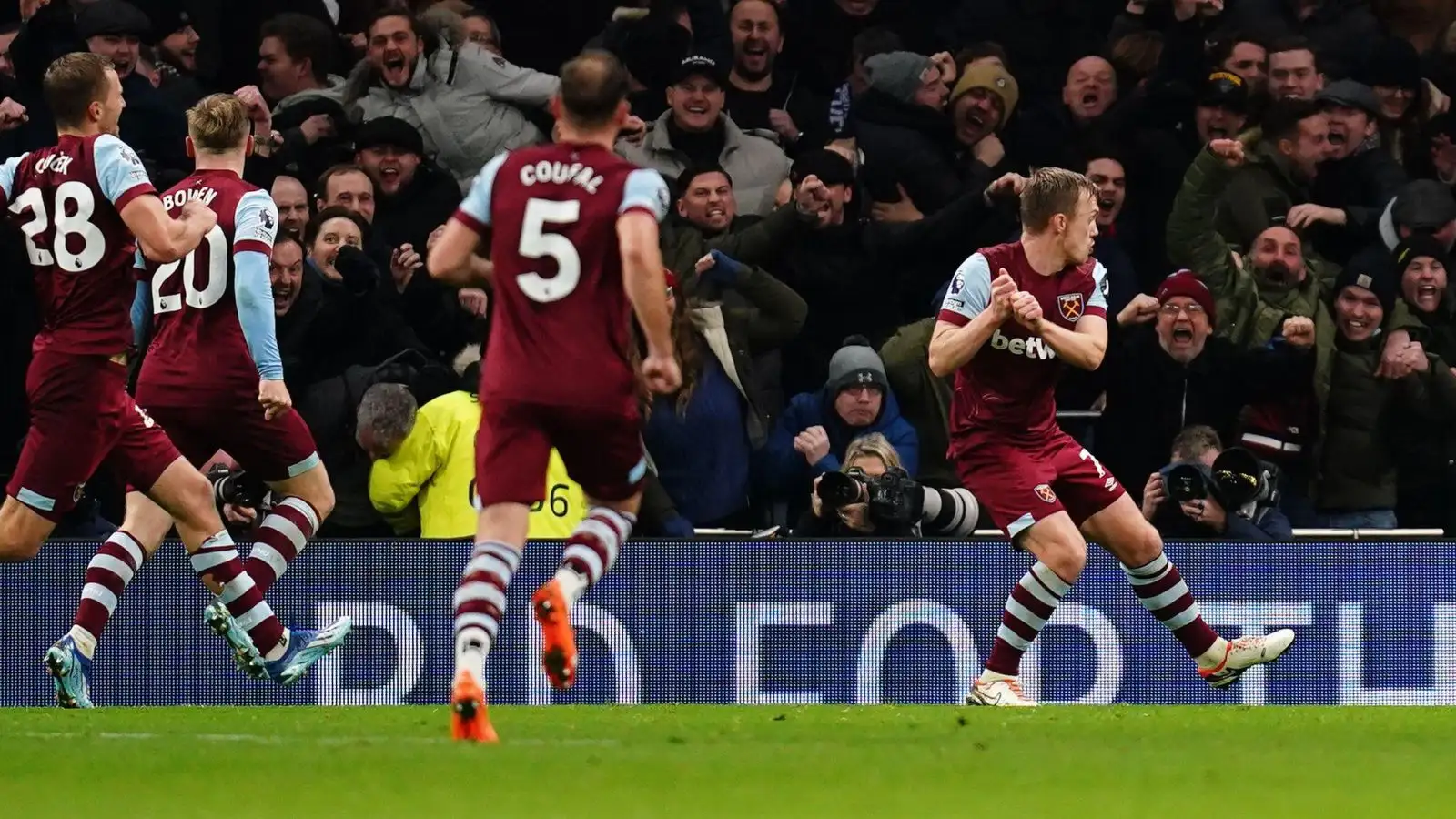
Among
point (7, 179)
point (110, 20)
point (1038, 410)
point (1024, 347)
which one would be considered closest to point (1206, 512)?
point (1038, 410)

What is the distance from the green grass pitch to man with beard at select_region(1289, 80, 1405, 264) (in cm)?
475

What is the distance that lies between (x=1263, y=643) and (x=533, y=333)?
393cm

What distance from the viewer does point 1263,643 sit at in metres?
10.3

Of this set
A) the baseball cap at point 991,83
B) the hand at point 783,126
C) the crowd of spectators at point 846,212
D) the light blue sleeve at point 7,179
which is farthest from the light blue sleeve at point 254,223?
the baseball cap at point 991,83

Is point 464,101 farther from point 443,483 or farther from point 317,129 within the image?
point 443,483

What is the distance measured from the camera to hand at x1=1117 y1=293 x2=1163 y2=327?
12367 mm

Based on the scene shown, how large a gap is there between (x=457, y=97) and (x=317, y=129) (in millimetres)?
777

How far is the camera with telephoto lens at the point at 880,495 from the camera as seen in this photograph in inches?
460

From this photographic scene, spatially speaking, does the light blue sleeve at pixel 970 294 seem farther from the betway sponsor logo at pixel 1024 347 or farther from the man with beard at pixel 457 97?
the man with beard at pixel 457 97

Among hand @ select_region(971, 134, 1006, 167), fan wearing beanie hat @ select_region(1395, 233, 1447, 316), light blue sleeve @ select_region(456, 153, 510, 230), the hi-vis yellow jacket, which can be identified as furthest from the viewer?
hand @ select_region(971, 134, 1006, 167)

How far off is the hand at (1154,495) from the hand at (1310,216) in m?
2.33

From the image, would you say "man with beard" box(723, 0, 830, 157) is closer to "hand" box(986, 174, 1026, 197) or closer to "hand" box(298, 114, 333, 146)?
"hand" box(986, 174, 1026, 197)

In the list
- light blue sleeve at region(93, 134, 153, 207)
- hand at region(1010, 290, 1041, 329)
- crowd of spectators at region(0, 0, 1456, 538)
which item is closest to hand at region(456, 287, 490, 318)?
crowd of spectators at region(0, 0, 1456, 538)

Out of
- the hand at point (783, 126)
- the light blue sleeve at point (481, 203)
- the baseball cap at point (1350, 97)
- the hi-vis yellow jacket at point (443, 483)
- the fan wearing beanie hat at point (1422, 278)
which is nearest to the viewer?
the light blue sleeve at point (481, 203)
